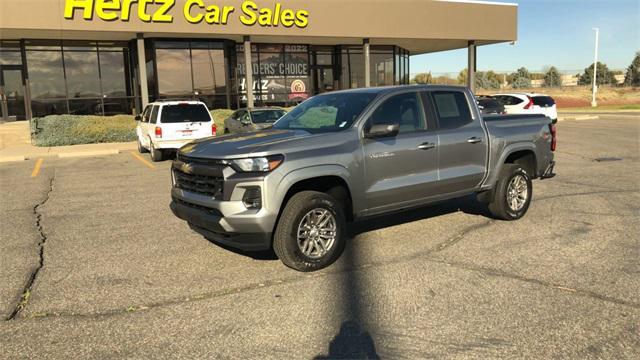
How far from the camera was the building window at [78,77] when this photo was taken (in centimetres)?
2419

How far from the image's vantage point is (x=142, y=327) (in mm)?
3963

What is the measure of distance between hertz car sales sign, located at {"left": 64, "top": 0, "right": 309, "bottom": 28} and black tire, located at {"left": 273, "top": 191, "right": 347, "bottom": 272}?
1903cm

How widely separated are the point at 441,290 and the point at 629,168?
885cm

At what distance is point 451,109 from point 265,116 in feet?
35.2

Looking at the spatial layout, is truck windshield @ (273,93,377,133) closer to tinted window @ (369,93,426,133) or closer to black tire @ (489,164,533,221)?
tinted window @ (369,93,426,133)

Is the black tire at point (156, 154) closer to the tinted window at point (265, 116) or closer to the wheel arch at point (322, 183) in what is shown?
the tinted window at point (265, 116)

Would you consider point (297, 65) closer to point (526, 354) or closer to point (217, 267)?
point (217, 267)

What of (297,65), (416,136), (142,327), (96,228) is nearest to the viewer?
(142,327)

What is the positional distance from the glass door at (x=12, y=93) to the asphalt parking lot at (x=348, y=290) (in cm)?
1908

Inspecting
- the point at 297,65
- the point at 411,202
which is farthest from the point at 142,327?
the point at 297,65

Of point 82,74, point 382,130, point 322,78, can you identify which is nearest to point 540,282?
point 382,130

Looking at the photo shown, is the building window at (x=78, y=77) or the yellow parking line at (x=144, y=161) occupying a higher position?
the building window at (x=78, y=77)

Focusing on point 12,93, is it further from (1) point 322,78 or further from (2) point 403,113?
(2) point 403,113

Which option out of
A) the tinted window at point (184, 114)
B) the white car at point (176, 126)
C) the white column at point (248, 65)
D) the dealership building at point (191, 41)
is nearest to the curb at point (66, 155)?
the white car at point (176, 126)
